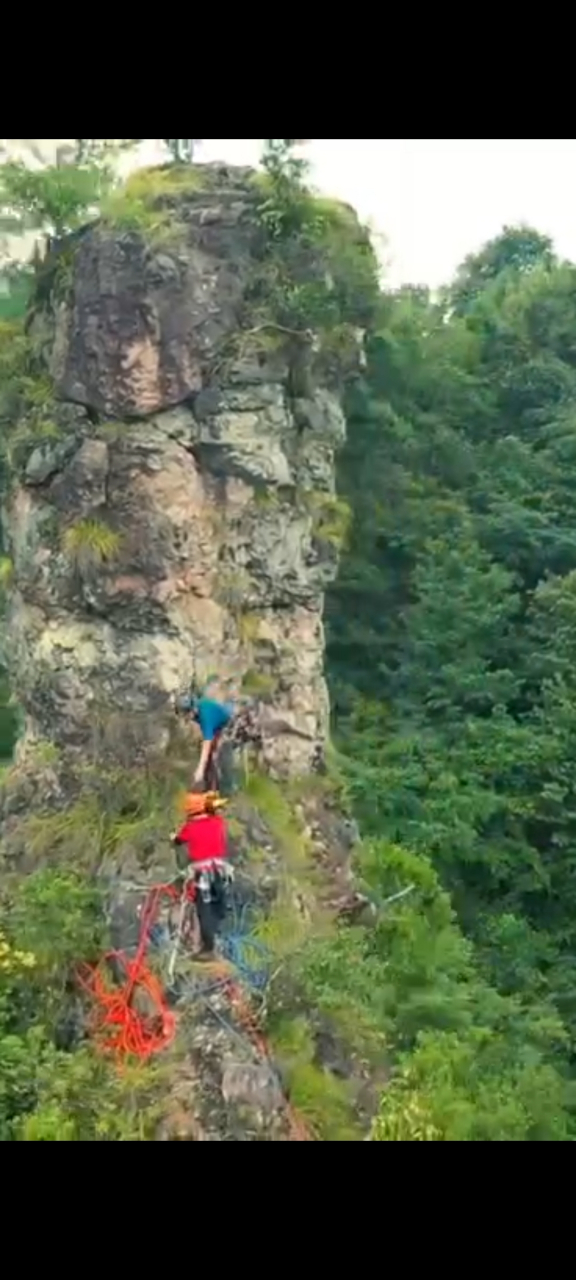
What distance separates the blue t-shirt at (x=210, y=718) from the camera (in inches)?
301

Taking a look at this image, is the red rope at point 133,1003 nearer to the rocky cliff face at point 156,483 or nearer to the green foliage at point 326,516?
the rocky cliff face at point 156,483

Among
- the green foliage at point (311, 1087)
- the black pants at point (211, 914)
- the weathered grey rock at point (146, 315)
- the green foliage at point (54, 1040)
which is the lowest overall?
the green foliage at point (311, 1087)

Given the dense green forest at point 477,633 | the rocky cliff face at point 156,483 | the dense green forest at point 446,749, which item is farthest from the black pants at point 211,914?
the dense green forest at point 477,633

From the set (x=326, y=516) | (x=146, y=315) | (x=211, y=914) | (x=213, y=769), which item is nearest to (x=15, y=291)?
(x=326, y=516)

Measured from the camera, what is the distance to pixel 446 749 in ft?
40.8

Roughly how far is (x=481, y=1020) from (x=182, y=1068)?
2.99 m

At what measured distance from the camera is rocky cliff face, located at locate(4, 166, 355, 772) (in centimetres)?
855

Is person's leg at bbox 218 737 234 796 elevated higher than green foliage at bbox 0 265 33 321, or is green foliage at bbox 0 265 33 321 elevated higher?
green foliage at bbox 0 265 33 321

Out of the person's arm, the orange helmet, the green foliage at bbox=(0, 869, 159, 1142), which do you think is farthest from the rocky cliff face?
the orange helmet

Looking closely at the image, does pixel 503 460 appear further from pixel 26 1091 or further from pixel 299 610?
pixel 26 1091

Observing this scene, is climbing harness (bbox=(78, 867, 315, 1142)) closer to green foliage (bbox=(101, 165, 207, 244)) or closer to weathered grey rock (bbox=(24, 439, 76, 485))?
weathered grey rock (bbox=(24, 439, 76, 485))

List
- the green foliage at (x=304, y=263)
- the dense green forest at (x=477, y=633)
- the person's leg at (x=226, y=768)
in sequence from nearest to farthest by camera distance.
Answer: the person's leg at (x=226, y=768) → the green foliage at (x=304, y=263) → the dense green forest at (x=477, y=633)

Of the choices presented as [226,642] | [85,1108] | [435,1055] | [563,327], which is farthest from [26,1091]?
[563,327]

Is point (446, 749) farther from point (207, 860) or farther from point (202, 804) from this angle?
point (202, 804)
